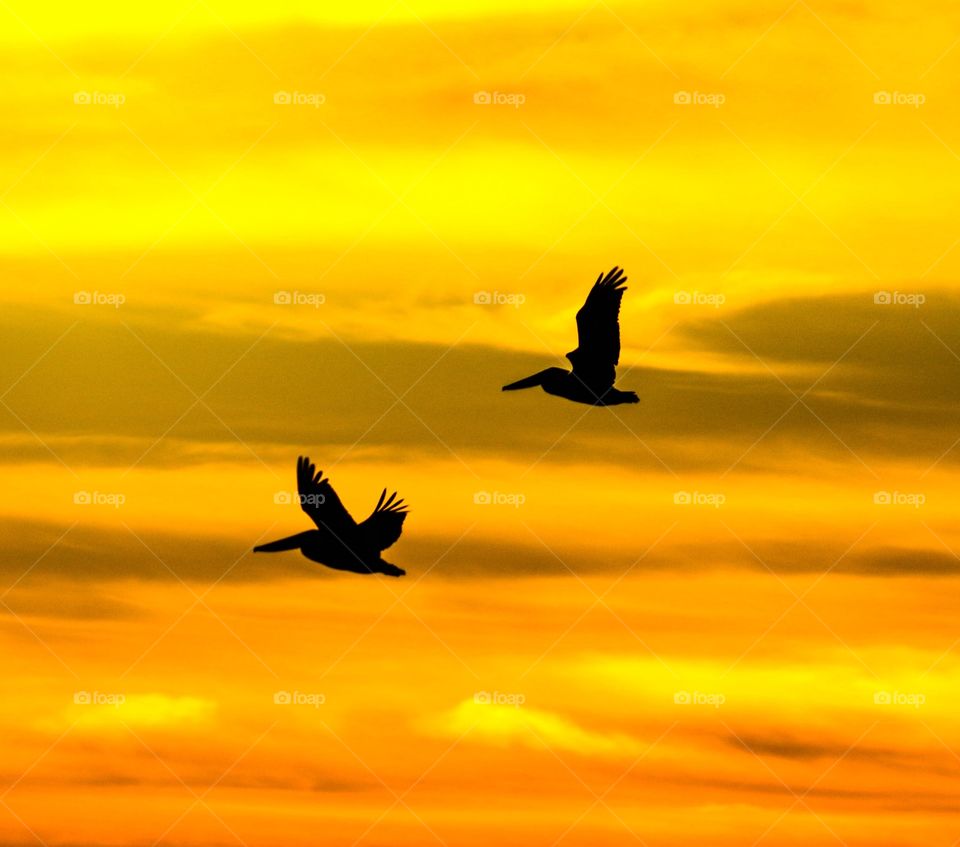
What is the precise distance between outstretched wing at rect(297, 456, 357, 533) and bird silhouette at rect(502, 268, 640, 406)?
15.2 feet

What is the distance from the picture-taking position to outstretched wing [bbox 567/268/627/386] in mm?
119812

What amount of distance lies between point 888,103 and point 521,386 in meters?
8.28

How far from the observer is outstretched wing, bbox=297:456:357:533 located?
12006 cm

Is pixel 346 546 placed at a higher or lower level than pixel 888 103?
lower

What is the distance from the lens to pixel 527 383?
122875 mm

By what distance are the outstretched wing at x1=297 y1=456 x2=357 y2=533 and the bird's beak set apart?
431 cm

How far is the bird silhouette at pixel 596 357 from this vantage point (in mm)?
119812

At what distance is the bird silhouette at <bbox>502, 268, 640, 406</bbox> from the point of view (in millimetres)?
119812

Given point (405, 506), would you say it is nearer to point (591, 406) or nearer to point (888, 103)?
point (591, 406)

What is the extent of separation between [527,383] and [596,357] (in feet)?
8.49

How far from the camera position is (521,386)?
123m

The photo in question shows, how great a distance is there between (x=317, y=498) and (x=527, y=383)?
5.03 m

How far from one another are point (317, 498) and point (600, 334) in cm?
573

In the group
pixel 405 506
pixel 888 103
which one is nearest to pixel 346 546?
pixel 405 506
